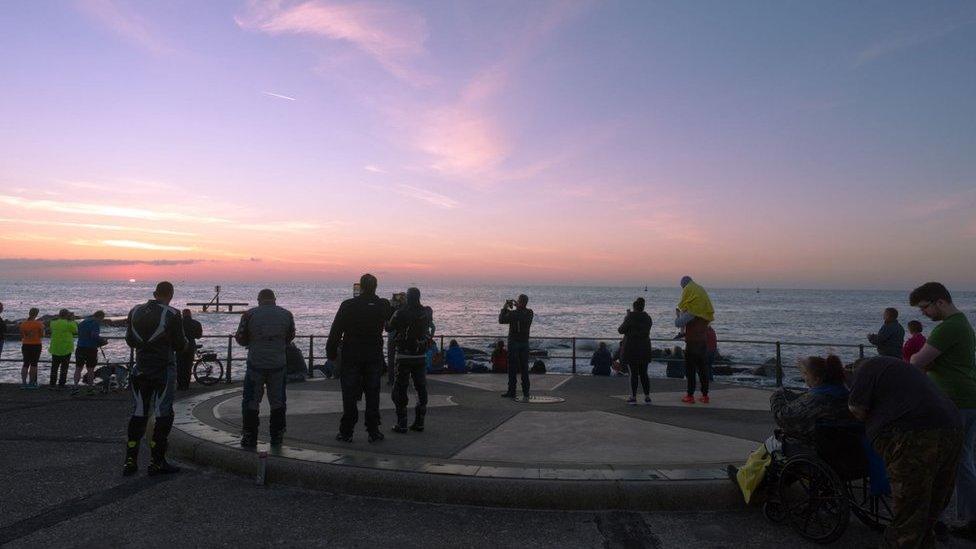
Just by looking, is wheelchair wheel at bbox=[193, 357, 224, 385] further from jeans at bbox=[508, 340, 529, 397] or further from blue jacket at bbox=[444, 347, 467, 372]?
jeans at bbox=[508, 340, 529, 397]

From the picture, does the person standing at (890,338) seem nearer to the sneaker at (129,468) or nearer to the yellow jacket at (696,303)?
the yellow jacket at (696,303)

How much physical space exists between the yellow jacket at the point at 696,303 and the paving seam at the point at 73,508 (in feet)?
24.7

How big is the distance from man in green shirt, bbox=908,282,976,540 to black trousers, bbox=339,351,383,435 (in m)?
5.23

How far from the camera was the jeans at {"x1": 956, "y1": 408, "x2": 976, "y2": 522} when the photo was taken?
4.63 m

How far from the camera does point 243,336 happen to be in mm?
6914

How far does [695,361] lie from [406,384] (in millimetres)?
5097

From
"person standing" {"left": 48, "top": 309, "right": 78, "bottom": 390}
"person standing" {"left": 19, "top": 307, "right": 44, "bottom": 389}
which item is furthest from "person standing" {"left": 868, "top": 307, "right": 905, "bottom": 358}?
"person standing" {"left": 19, "top": 307, "right": 44, "bottom": 389}

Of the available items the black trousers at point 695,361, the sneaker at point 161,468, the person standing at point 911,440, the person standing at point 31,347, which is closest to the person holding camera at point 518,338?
the black trousers at point 695,361

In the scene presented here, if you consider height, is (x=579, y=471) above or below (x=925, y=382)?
below

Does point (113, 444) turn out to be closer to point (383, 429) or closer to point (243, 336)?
point (243, 336)

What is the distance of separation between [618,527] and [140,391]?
5.02 meters

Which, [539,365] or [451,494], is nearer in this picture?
[451,494]

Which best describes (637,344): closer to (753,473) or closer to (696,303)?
(696,303)

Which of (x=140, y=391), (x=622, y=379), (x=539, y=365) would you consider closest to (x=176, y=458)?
(x=140, y=391)
